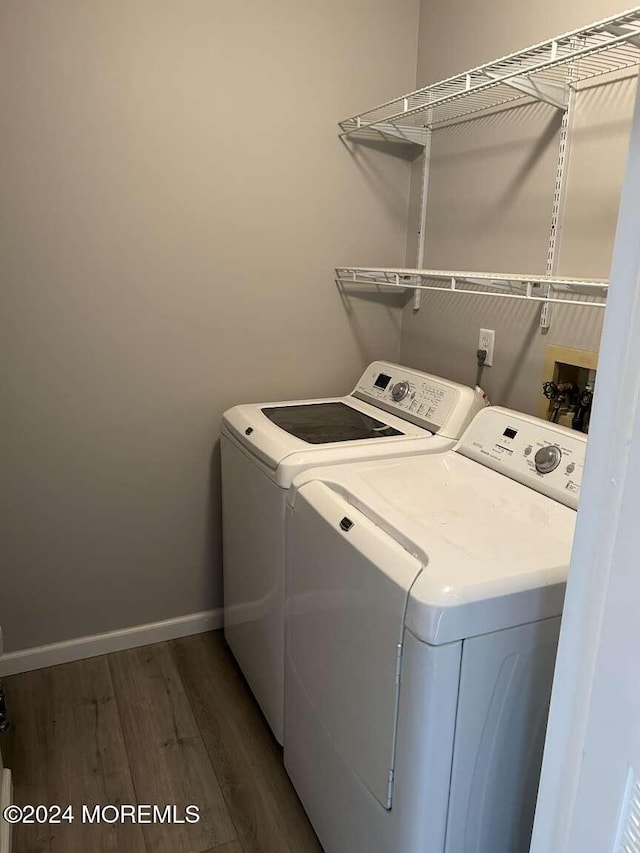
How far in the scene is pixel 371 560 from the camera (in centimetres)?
116

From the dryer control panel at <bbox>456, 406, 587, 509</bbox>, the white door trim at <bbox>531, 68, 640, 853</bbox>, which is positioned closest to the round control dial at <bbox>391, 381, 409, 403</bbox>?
the dryer control panel at <bbox>456, 406, 587, 509</bbox>

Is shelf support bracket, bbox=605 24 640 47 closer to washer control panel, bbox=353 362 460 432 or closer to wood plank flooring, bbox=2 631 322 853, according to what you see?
washer control panel, bbox=353 362 460 432

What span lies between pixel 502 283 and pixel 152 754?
1660mm

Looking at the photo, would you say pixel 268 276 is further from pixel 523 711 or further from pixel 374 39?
pixel 523 711

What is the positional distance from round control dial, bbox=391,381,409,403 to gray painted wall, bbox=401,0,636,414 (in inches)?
8.0

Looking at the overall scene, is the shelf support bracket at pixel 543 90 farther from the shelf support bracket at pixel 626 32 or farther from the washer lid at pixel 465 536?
the washer lid at pixel 465 536

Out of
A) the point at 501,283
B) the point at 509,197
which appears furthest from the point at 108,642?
the point at 509,197

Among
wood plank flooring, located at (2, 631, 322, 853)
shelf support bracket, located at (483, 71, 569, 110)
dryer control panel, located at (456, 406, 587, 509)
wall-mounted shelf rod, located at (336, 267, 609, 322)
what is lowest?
wood plank flooring, located at (2, 631, 322, 853)

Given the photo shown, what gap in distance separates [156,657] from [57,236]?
1.43 meters

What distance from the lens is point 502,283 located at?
175 cm

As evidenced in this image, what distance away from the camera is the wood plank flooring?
1.57 m

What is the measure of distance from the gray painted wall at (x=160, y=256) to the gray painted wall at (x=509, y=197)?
205 mm

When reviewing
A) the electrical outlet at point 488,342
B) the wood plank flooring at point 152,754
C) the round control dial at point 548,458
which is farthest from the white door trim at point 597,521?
the electrical outlet at point 488,342

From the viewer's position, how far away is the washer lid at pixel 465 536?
1018mm
